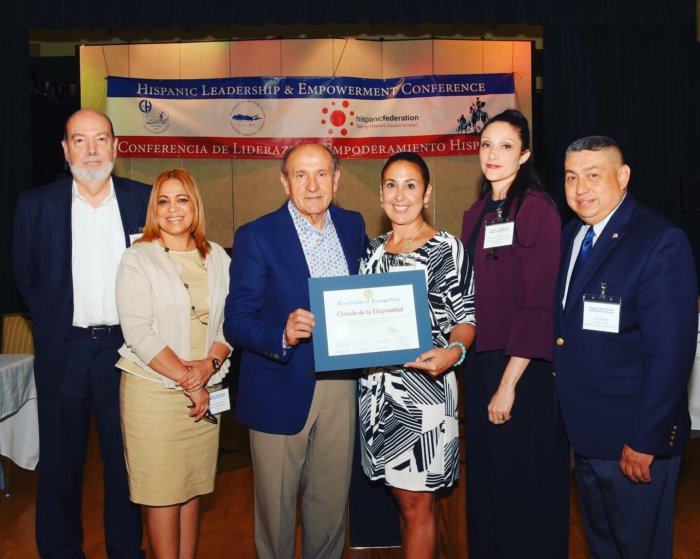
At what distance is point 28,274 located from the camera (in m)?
3.04

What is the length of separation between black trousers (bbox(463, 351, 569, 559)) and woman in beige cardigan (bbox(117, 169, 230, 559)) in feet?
3.43

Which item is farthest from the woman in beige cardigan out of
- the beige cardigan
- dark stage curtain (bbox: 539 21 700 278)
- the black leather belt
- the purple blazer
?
dark stage curtain (bbox: 539 21 700 278)

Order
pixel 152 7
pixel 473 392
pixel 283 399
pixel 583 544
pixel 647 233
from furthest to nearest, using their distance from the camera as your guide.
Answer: pixel 152 7 → pixel 583 544 → pixel 473 392 → pixel 283 399 → pixel 647 233

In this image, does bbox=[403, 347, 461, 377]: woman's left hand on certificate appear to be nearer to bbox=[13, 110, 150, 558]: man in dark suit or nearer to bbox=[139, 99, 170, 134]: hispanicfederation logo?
bbox=[13, 110, 150, 558]: man in dark suit

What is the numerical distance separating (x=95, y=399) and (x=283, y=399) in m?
1.02

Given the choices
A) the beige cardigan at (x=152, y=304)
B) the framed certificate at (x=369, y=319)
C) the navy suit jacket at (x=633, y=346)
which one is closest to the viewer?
the navy suit jacket at (x=633, y=346)

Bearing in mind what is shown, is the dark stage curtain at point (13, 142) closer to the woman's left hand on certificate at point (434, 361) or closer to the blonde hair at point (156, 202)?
the blonde hair at point (156, 202)

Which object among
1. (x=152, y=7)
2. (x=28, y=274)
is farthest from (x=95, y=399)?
(x=152, y=7)

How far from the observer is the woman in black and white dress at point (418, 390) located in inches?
96.2

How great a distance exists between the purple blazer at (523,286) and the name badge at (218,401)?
40.7 inches

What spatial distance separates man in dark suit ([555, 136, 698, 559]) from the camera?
209 cm

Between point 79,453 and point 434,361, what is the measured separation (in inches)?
70.1

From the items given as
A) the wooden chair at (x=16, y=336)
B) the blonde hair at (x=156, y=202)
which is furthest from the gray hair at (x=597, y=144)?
the wooden chair at (x=16, y=336)

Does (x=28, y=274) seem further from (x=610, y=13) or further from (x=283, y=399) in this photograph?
(x=610, y=13)
